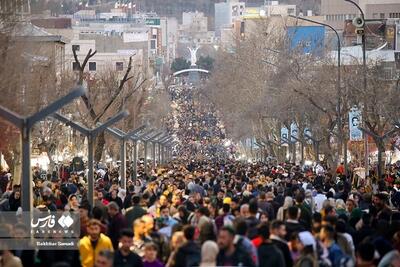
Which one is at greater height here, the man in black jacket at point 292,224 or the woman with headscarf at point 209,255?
the man in black jacket at point 292,224

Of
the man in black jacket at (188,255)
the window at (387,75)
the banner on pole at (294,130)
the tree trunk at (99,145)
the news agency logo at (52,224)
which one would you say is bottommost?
the man in black jacket at (188,255)

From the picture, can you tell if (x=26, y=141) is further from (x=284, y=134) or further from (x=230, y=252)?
(x=284, y=134)

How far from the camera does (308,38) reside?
343 ft

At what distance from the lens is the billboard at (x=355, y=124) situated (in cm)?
5028

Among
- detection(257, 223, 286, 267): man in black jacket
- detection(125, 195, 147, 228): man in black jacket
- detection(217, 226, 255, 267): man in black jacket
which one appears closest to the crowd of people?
detection(125, 195, 147, 228): man in black jacket

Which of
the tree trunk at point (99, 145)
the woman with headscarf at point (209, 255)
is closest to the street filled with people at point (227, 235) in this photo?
the woman with headscarf at point (209, 255)

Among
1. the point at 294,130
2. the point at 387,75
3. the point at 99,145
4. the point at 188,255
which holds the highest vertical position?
the point at 387,75

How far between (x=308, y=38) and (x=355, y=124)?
176 ft

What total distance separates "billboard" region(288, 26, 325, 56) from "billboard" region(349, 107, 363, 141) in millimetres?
44811

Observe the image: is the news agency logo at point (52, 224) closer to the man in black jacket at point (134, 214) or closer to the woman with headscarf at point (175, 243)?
the man in black jacket at point (134, 214)

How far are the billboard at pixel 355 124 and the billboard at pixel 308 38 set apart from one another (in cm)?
4481

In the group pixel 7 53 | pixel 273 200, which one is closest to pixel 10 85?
pixel 7 53

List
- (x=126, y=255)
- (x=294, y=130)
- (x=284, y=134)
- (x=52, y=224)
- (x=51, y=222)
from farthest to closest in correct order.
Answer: (x=284, y=134), (x=294, y=130), (x=51, y=222), (x=52, y=224), (x=126, y=255)

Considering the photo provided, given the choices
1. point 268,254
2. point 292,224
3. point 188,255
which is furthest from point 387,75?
point 188,255
